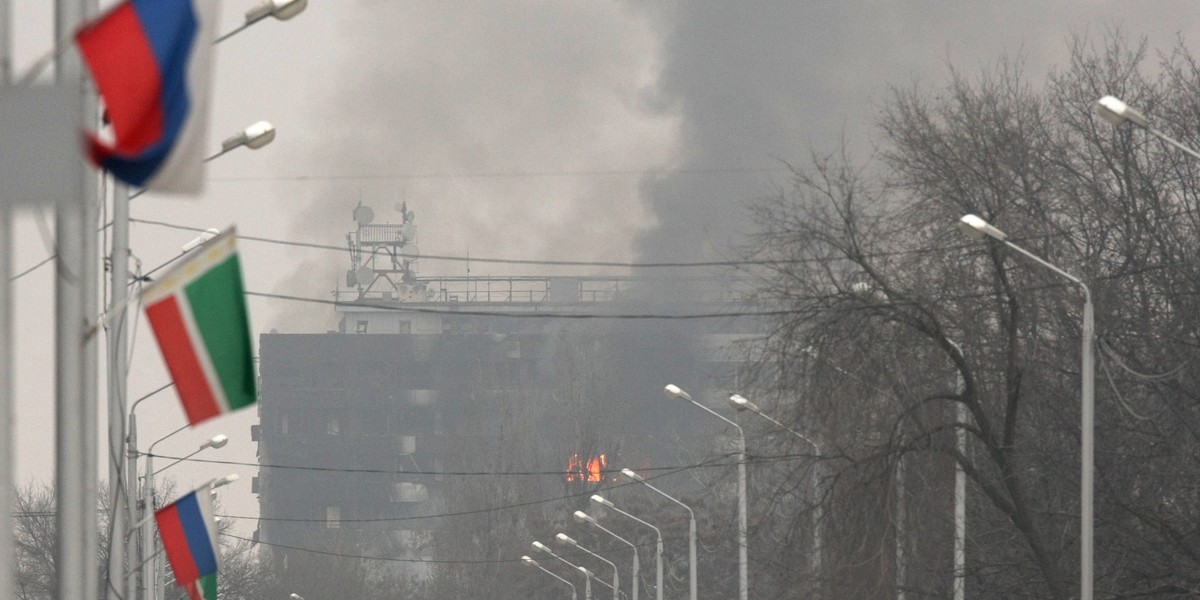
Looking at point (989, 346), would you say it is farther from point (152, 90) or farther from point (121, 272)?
point (152, 90)

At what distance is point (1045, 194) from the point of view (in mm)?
28312

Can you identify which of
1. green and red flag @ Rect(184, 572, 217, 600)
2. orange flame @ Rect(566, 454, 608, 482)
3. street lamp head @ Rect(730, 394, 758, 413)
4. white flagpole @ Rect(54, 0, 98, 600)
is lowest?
orange flame @ Rect(566, 454, 608, 482)

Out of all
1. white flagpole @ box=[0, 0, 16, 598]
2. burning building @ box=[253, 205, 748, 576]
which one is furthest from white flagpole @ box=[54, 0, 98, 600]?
burning building @ box=[253, 205, 748, 576]

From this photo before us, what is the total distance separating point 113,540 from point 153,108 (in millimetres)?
13002

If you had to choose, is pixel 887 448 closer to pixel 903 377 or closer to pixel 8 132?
pixel 903 377

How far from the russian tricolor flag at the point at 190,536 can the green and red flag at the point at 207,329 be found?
8.03 metres

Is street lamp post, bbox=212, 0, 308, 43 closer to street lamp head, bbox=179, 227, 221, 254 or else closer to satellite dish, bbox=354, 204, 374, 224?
street lamp head, bbox=179, 227, 221, 254

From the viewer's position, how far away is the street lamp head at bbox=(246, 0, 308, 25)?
52.5 feet

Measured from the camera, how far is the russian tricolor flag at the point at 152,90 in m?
6.46

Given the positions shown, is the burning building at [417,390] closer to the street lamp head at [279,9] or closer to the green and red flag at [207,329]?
the street lamp head at [279,9]

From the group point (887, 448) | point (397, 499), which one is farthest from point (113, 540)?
point (397, 499)

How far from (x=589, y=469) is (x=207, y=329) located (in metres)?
79.8

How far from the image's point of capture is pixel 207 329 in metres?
9.35

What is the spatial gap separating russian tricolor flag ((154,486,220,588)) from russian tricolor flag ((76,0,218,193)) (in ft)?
36.7
